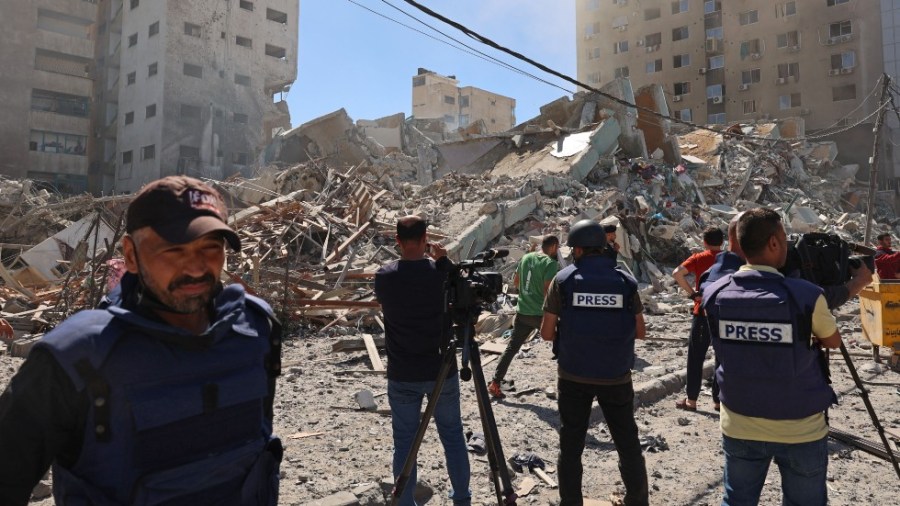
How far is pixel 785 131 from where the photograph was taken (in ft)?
105

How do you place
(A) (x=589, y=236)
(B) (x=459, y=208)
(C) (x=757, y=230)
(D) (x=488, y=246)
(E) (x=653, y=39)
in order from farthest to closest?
1. (E) (x=653, y=39)
2. (B) (x=459, y=208)
3. (D) (x=488, y=246)
4. (A) (x=589, y=236)
5. (C) (x=757, y=230)

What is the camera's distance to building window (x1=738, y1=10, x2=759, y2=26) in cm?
4228

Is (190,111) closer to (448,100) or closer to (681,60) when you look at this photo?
(448,100)

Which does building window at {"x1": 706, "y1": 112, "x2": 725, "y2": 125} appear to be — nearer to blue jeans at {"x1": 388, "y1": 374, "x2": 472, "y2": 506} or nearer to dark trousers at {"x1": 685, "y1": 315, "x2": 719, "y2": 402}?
dark trousers at {"x1": 685, "y1": 315, "x2": 719, "y2": 402}

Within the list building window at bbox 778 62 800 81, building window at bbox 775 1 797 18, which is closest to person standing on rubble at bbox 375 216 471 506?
building window at bbox 778 62 800 81

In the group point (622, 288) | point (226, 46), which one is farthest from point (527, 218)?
point (226, 46)

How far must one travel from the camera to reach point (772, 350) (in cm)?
233

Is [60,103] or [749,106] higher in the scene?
[749,106]

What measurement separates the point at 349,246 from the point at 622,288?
8.90m

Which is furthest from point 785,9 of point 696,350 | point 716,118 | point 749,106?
point 696,350

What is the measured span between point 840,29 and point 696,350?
144ft

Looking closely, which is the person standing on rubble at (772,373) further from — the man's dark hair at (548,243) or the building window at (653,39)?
the building window at (653,39)

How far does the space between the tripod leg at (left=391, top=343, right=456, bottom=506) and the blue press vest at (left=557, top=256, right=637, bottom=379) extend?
74 centimetres

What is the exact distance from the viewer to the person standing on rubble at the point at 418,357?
3.11m
